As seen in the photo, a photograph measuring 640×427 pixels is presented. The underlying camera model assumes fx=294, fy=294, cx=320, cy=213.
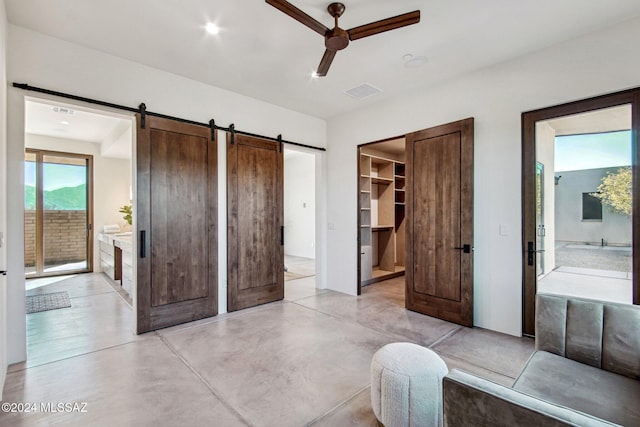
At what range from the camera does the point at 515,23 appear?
2.60 m

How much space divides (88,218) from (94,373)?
563cm

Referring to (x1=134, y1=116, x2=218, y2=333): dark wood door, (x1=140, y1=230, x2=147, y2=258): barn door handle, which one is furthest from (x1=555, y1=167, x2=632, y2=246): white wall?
(x1=140, y1=230, x2=147, y2=258): barn door handle

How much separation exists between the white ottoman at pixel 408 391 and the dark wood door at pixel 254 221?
2728 mm

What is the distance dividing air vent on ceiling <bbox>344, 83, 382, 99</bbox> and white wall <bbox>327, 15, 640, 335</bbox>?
403 mm

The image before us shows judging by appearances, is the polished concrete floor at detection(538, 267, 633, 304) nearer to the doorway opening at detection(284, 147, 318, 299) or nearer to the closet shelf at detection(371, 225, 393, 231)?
the closet shelf at detection(371, 225, 393, 231)

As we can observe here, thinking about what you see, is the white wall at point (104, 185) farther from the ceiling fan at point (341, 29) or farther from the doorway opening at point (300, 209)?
the ceiling fan at point (341, 29)

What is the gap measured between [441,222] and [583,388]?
7.78 ft

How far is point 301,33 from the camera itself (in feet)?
9.01

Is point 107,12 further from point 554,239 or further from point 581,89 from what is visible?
point 554,239

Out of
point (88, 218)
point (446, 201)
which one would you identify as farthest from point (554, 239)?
point (88, 218)

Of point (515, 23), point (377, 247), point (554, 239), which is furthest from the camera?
point (377, 247)

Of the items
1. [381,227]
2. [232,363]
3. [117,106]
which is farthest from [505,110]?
[117,106]

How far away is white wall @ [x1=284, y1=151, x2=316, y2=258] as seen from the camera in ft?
28.5

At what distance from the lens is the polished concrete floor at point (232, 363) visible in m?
1.98
